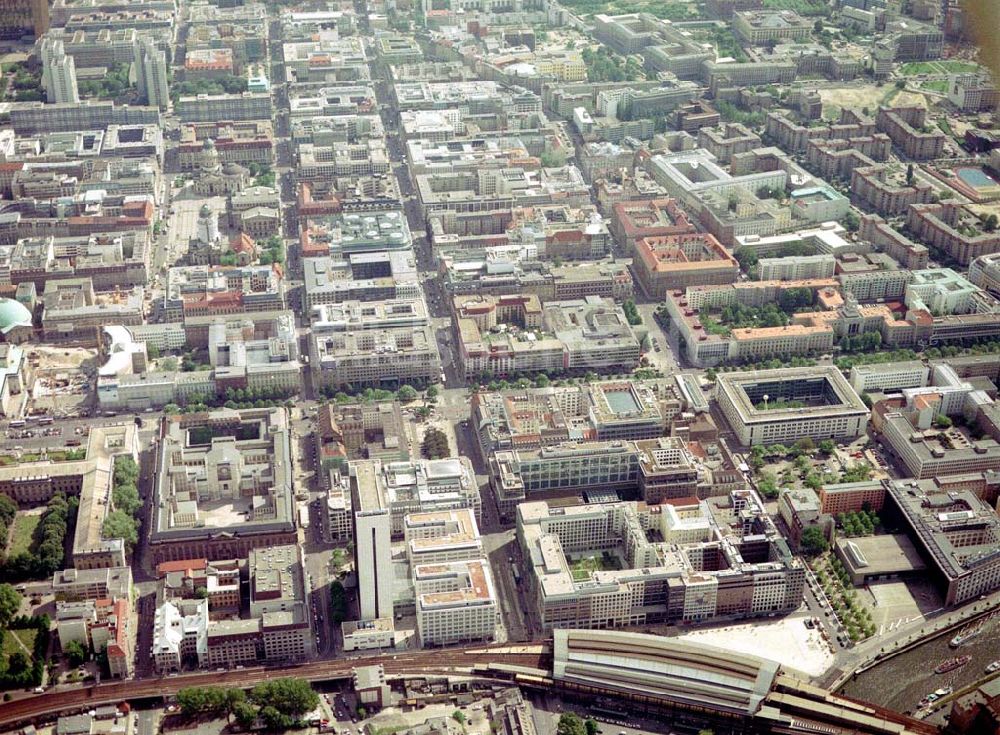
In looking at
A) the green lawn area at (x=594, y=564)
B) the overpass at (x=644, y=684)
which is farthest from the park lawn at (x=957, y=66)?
the overpass at (x=644, y=684)

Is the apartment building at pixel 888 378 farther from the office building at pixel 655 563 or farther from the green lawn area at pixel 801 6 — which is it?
the green lawn area at pixel 801 6

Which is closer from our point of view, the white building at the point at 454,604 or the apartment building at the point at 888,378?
the white building at the point at 454,604

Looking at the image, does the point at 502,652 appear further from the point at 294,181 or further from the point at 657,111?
the point at 657,111

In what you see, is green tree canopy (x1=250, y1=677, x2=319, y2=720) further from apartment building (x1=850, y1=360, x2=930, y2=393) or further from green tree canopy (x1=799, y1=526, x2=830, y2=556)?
apartment building (x1=850, y1=360, x2=930, y2=393)

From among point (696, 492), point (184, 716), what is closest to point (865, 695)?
point (696, 492)

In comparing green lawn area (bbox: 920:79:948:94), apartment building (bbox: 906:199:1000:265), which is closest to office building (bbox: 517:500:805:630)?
apartment building (bbox: 906:199:1000:265)

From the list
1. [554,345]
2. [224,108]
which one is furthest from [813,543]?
[224,108]

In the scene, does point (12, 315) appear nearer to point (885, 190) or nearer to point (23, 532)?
point (23, 532)
